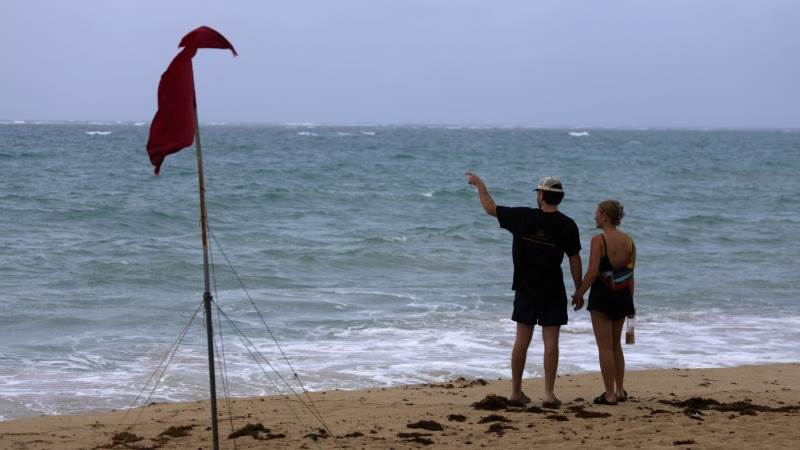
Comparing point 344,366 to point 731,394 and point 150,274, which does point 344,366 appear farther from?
point 150,274

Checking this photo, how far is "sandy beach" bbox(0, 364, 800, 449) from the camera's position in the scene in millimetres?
5867

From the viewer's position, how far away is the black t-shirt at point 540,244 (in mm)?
6449

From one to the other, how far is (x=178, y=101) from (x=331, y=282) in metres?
9.64

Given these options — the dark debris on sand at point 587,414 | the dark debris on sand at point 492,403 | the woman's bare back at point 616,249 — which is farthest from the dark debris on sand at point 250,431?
the woman's bare back at point 616,249

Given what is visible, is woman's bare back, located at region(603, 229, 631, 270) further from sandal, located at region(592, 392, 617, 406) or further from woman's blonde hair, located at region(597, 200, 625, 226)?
sandal, located at region(592, 392, 617, 406)

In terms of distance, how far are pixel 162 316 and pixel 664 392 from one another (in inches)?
225

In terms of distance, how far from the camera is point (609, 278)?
261 inches

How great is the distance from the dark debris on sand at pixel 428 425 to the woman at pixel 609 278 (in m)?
1.17

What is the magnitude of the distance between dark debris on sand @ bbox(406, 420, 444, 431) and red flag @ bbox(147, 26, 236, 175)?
8.27ft

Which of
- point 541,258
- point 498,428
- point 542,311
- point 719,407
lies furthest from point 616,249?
point 498,428

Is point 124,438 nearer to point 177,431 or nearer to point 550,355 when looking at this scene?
point 177,431

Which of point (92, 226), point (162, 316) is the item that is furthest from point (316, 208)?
point (162, 316)

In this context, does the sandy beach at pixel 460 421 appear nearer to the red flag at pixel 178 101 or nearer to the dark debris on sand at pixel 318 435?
the dark debris on sand at pixel 318 435

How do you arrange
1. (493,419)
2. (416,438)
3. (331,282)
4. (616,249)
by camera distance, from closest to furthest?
(416,438) → (493,419) → (616,249) → (331,282)
